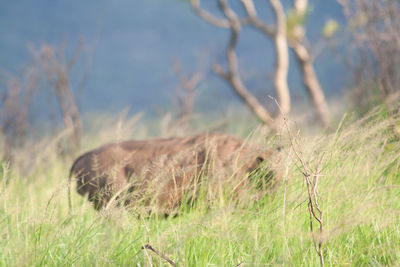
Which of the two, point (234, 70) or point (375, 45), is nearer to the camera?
point (375, 45)

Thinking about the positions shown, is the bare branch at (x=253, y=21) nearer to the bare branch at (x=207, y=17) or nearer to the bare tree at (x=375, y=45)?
the bare branch at (x=207, y=17)

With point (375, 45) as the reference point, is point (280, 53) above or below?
above

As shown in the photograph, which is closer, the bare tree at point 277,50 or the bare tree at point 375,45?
the bare tree at point 375,45

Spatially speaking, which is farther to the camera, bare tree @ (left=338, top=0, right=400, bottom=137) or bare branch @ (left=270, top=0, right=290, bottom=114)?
bare branch @ (left=270, top=0, right=290, bottom=114)

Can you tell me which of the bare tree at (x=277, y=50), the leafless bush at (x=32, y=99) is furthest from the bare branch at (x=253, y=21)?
the leafless bush at (x=32, y=99)

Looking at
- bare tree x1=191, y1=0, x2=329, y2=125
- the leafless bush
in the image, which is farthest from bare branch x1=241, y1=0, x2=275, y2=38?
the leafless bush

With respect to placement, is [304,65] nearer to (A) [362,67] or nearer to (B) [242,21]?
(B) [242,21]

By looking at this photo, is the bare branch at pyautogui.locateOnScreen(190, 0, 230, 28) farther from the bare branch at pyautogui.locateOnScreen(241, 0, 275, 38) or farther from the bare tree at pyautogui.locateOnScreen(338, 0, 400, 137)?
the bare tree at pyautogui.locateOnScreen(338, 0, 400, 137)

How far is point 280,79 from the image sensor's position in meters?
8.88

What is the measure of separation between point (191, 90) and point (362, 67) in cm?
456

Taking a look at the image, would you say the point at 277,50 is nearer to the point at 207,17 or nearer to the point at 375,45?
the point at 207,17

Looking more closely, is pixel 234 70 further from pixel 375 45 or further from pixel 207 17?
pixel 375 45

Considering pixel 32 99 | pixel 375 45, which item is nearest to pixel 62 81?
pixel 32 99

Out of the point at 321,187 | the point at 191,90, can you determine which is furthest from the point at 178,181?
the point at 191,90
